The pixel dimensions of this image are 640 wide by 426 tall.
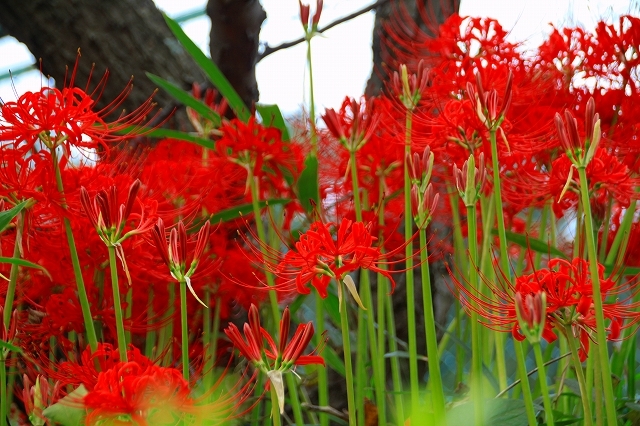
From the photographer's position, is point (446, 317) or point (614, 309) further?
point (446, 317)

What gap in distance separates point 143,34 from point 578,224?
2.84 feet

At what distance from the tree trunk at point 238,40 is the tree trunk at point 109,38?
0.31m

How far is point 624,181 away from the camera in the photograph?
778mm

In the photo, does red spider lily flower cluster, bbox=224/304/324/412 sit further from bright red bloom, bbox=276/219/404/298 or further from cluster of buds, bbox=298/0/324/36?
cluster of buds, bbox=298/0/324/36

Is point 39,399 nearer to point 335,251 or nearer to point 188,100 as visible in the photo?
point 335,251

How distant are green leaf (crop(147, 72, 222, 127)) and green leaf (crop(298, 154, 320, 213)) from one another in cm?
16

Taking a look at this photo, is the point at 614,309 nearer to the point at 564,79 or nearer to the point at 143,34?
the point at 564,79

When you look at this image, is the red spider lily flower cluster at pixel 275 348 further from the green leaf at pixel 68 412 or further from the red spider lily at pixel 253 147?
the red spider lily at pixel 253 147

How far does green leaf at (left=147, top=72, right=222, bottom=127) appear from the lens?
38.6 inches

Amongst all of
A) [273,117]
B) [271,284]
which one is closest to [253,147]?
[273,117]

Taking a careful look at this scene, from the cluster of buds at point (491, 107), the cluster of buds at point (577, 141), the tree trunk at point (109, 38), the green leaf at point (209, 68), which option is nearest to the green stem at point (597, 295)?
the cluster of buds at point (577, 141)

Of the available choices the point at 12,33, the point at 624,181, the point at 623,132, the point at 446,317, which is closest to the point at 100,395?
the point at 624,181

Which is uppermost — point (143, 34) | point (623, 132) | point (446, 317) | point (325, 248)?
point (143, 34)

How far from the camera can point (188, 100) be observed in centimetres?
99
